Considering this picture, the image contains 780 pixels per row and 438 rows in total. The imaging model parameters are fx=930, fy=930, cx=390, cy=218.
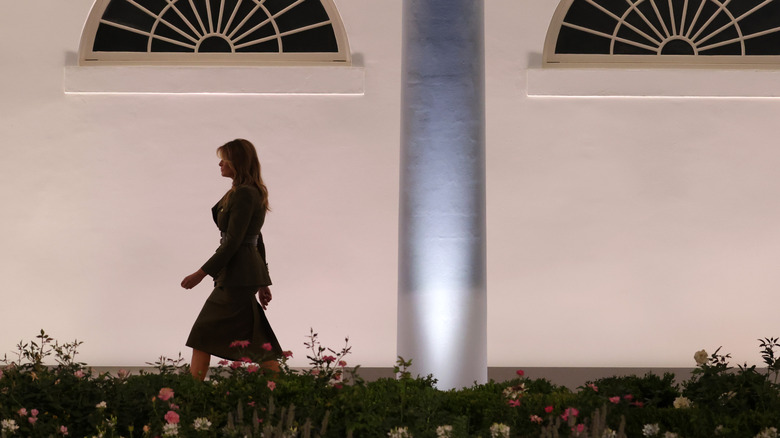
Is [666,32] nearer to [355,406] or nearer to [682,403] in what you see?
[682,403]

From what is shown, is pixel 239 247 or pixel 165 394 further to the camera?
pixel 239 247

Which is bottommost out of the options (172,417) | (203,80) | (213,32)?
(172,417)

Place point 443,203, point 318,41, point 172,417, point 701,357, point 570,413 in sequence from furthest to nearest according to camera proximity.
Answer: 1. point 318,41
2. point 443,203
3. point 701,357
4. point 172,417
5. point 570,413

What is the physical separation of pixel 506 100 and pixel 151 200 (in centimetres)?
325

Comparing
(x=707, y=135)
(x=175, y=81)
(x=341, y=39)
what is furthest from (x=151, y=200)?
(x=707, y=135)

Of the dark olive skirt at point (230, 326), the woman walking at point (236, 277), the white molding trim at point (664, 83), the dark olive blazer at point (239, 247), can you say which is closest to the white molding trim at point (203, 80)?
the white molding trim at point (664, 83)

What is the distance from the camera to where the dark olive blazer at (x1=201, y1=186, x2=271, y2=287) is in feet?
16.0

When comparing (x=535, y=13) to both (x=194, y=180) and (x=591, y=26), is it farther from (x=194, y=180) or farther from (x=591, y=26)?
(x=194, y=180)

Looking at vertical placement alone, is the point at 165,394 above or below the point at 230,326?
below

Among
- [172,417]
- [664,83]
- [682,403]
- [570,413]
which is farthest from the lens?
[664,83]

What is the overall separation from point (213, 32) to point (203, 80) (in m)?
0.49

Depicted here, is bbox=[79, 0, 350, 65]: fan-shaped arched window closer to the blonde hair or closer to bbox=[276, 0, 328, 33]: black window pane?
bbox=[276, 0, 328, 33]: black window pane

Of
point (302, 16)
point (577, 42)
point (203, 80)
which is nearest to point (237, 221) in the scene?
point (203, 80)

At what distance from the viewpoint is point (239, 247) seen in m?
4.96
